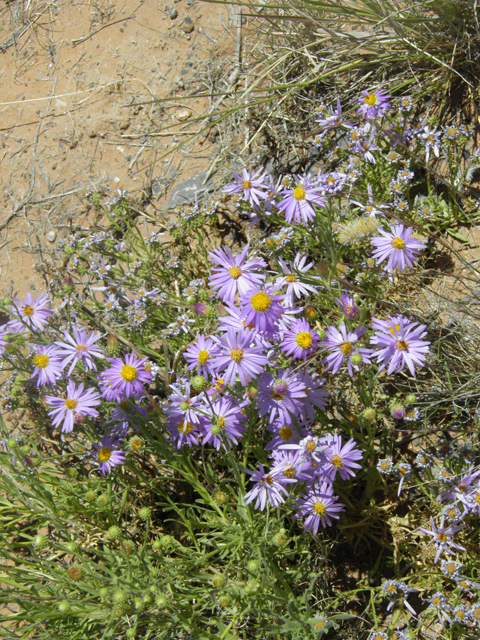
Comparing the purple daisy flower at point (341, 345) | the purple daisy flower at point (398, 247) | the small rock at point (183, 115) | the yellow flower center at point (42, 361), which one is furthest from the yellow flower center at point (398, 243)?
the small rock at point (183, 115)

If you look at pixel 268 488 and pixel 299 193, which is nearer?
pixel 268 488

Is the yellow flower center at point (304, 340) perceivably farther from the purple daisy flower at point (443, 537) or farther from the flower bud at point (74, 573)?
the flower bud at point (74, 573)

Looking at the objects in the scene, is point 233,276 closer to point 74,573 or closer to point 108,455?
point 108,455

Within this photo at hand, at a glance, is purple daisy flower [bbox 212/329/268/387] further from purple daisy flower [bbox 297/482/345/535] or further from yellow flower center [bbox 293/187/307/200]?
yellow flower center [bbox 293/187/307/200]

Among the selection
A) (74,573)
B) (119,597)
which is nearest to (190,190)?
(74,573)

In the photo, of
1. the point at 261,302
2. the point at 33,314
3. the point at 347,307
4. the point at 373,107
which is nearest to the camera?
the point at 261,302

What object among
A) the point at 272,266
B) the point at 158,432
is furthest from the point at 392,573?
the point at 272,266

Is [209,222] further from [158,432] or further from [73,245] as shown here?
[158,432]

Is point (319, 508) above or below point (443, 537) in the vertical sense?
above
